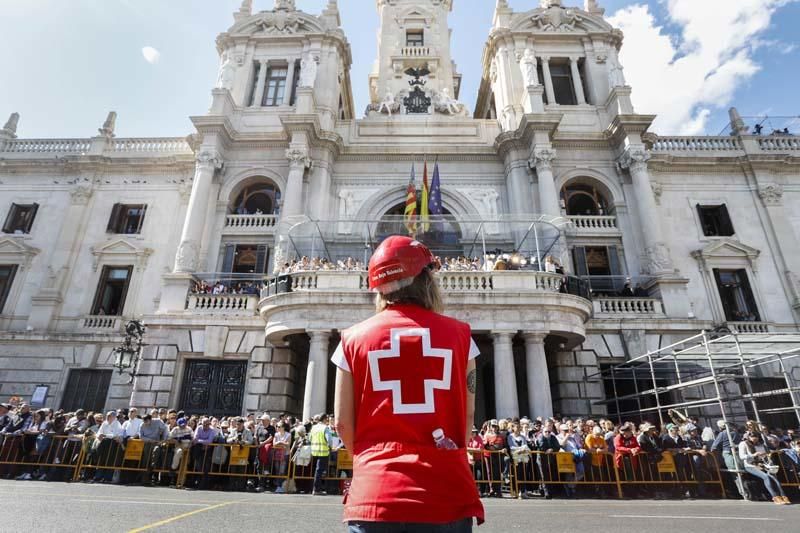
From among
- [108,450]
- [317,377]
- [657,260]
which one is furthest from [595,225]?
[108,450]

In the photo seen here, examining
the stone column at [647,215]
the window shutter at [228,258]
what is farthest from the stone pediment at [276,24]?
the stone column at [647,215]

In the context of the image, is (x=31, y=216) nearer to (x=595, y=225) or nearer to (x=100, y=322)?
(x=100, y=322)

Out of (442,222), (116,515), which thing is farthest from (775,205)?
(116,515)

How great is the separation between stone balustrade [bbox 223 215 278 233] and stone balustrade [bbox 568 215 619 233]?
15062 millimetres

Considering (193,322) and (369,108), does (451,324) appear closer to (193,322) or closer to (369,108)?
(193,322)

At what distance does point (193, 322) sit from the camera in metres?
18.1

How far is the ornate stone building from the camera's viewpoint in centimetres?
1738

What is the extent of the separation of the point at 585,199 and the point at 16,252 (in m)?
31.0

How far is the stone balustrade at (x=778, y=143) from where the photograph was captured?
25.1m

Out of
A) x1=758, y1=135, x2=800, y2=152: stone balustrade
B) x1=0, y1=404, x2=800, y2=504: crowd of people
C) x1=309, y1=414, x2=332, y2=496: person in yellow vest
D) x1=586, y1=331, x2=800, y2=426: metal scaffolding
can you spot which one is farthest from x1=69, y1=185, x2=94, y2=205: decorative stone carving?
x1=758, y1=135, x2=800, y2=152: stone balustrade

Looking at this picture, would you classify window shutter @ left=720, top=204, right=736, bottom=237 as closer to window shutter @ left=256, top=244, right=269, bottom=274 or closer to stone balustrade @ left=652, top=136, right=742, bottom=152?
stone balustrade @ left=652, top=136, right=742, bottom=152

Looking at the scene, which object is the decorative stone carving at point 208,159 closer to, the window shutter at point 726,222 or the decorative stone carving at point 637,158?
the decorative stone carving at point 637,158

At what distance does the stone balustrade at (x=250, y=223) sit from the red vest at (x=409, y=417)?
68.2 feet

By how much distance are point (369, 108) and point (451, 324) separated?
26.3 metres
